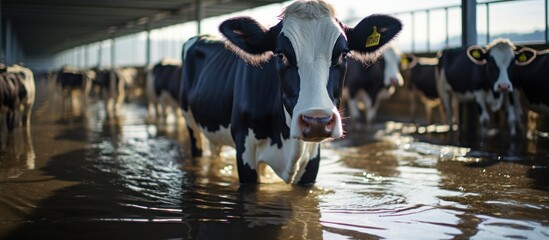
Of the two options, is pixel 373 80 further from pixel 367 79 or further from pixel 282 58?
pixel 282 58

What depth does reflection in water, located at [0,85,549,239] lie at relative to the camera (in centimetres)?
400

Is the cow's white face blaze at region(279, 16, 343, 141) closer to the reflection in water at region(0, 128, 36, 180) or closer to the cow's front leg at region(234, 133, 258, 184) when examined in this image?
the cow's front leg at region(234, 133, 258, 184)

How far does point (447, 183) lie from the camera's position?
5898 millimetres

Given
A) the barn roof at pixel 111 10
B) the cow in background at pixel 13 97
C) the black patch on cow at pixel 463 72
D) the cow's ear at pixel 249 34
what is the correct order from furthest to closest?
1. the barn roof at pixel 111 10
2. the black patch on cow at pixel 463 72
3. the cow in background at pixel 13 97
4. the cow's ear at pixel 249 34

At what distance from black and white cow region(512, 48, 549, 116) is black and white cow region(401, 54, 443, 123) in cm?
405

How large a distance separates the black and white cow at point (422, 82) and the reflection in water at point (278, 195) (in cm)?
522

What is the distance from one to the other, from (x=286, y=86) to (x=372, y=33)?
964 millimetres

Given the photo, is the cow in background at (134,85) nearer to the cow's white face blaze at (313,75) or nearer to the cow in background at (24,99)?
the cow in background at (24,99)

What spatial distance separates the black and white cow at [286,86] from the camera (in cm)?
405

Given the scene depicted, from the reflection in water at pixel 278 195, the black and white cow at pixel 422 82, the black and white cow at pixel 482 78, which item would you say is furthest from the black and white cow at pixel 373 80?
the reflection in water at pixel 278 195

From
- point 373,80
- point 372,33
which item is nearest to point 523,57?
point 373,80

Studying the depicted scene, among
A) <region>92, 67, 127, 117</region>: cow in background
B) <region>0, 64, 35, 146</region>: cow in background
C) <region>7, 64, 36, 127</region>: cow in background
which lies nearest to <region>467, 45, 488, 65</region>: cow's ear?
<region>0, 64, 35, 146</region>: cow in background

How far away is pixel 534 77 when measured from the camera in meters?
9.70

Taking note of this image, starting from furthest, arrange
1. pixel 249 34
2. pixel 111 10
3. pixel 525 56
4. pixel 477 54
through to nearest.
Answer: pixel 111 10 < pixel 477 54 < pixel 525 56 < pixel 249 34
